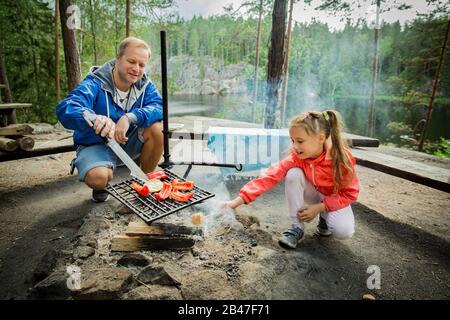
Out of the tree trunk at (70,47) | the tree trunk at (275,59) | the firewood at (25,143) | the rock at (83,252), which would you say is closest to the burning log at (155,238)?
the rock at (83,252)

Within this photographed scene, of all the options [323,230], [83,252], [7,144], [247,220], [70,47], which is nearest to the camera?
[83,252]

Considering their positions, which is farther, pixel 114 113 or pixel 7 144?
pixel 7 144

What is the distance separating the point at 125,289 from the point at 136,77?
2.16 meters

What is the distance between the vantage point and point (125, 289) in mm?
1624

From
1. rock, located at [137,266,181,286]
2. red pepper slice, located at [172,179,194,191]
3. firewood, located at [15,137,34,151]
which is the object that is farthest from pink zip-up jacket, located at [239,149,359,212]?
firewood, located at [15,137,34,151]

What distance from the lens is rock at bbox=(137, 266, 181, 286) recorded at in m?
1.69

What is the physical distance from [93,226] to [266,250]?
1484mm

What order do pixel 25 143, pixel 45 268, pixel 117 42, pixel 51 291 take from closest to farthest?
pixel 51 291 → pixel 45 268 → pixel 25 143 → pixel 117 42

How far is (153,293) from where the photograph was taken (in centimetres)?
159

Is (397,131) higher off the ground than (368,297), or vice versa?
(368,297)

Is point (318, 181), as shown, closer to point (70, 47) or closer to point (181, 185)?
point (181, 185)

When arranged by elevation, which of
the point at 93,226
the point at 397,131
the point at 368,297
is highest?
the point at 93,226

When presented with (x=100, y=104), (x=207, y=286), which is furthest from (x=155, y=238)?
(x=100, y=104)

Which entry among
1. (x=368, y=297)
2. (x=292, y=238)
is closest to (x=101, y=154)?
(x=292, y=238)
